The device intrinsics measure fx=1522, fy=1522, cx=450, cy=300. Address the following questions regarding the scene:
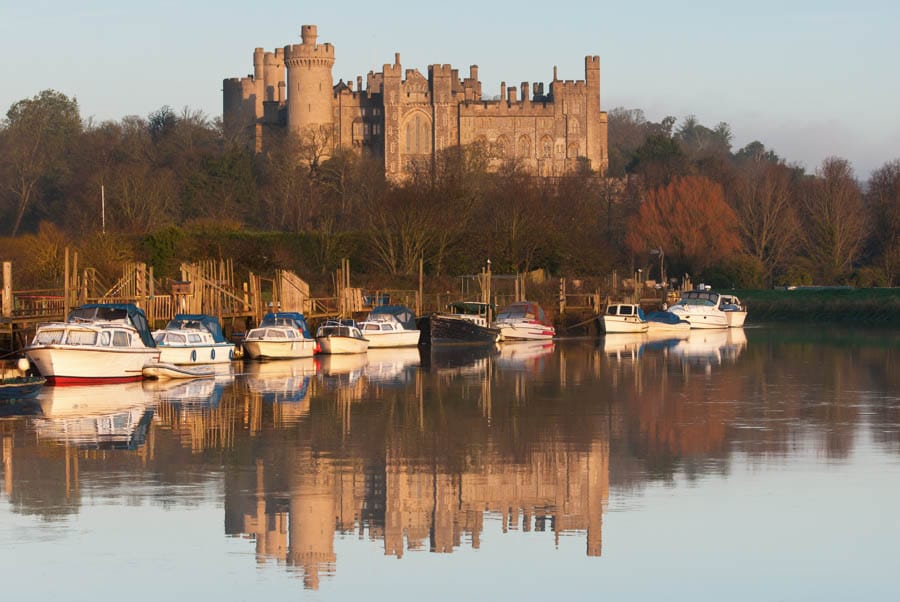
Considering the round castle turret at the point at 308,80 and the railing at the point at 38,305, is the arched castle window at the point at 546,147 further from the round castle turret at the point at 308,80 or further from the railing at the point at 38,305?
the railing at the point at 38,305

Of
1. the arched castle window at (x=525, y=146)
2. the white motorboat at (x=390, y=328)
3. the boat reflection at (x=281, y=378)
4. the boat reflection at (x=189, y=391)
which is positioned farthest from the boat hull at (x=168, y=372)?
the arched castle window at (x=525, y=146)

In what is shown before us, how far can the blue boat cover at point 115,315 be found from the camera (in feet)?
103

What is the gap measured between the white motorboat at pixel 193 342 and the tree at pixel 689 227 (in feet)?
148

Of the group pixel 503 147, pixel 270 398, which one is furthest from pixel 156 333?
pixel 503 147

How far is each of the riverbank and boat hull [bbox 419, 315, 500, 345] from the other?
81.4 ft

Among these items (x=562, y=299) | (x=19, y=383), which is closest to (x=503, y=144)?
(x=562, y=299)

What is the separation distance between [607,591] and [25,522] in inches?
246

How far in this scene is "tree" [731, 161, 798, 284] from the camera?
79688 millimetres

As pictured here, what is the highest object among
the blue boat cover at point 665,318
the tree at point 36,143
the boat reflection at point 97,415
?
the tree at point 36,143

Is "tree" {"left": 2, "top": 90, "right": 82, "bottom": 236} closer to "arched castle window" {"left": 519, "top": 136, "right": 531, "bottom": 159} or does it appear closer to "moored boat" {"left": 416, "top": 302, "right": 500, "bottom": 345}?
"arched castle window" {"left": 519, "top": 136, "right": 531, "bottom": 159}

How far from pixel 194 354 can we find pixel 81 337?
194 inches

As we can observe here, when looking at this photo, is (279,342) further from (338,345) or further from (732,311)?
(732,311)

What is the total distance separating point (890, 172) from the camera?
284ft

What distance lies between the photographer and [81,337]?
29562 mm
